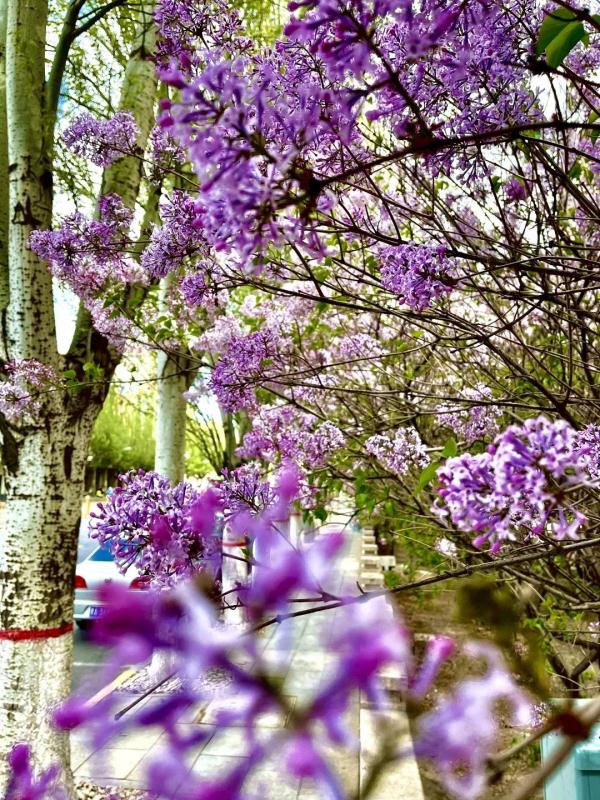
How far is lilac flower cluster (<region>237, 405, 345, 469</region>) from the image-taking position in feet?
14.1

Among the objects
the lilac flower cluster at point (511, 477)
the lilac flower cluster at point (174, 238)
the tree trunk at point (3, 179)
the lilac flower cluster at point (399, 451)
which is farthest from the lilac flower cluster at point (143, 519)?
the tree trunk at point (3, 179)

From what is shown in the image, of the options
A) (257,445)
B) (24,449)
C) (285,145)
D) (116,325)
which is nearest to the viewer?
(285,145)

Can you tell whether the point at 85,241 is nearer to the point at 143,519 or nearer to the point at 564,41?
the point at 143,519

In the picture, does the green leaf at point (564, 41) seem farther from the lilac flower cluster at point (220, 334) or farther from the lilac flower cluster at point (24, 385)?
the lilac flower cluster at point (220, 334)

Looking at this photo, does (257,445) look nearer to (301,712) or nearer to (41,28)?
(41,28)

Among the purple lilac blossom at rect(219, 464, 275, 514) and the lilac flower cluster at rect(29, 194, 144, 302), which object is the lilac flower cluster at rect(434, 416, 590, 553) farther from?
the lilac flower cluster at rect(29, 194, 144, 302)

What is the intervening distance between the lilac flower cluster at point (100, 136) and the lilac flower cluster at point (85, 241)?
0.70 feet

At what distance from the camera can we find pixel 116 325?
174 inches

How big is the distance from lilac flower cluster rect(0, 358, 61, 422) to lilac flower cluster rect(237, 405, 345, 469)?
4.73 feet

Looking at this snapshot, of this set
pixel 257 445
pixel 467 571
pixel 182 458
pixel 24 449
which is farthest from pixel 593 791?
pixel 182 458

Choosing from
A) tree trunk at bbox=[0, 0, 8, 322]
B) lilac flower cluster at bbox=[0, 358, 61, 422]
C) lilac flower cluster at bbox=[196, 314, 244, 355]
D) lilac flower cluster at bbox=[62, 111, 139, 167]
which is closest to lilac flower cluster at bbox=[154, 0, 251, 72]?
lilac flower cluster at bbox=[62, 111, 139, 167]

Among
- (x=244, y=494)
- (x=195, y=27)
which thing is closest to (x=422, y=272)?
(x=244, y=494)

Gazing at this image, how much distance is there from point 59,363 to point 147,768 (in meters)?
4.78

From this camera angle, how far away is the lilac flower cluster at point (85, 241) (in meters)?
3.44
